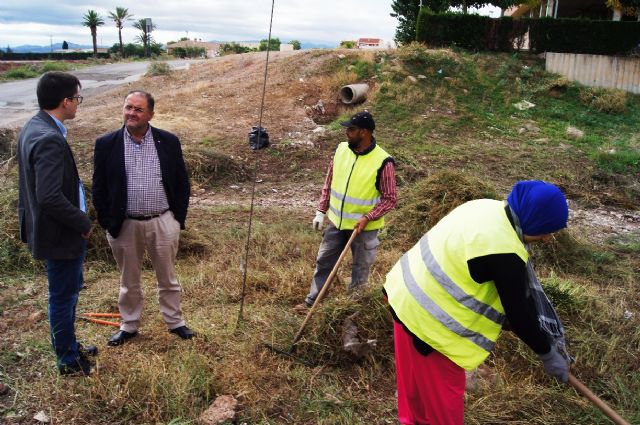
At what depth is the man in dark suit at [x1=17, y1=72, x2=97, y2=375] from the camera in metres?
2.78

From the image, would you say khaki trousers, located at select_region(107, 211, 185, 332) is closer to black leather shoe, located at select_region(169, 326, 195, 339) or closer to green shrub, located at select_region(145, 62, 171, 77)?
black leather shoe, located at select_region(169, 326, 195, 339)

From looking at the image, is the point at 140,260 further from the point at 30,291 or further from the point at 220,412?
the point at 30,291

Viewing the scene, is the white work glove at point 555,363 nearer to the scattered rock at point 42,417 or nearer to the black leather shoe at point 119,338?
the scattered rock at point 42,417

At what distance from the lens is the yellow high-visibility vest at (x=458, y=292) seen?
2035mm

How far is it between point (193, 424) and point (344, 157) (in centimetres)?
209

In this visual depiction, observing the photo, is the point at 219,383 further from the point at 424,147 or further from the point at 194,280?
the point at 424,147

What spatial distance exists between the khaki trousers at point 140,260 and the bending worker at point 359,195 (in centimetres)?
102

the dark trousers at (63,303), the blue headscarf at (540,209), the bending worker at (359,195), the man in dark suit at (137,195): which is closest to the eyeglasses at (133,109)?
the man in dark suit at (137,195)

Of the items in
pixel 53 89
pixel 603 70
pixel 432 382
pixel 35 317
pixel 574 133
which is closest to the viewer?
pixel 432 382

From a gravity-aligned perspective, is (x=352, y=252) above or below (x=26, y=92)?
below

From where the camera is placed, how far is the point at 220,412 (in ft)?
9.36

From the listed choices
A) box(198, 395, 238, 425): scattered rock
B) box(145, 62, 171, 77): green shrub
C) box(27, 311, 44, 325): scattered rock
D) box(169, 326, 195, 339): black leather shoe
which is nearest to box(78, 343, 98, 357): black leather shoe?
box(169, 326, 195, 339): black leather shoe

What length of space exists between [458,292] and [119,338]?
2.41 meters

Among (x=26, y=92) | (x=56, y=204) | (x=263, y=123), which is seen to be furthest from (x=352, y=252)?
(x=26, y=92)
